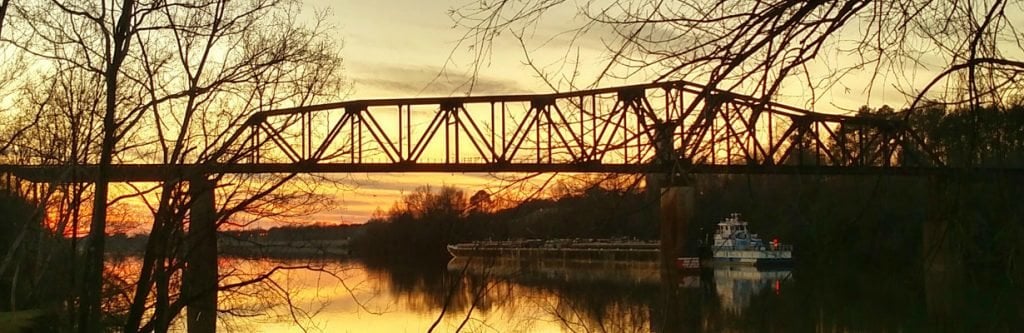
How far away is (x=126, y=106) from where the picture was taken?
1246 centimetres

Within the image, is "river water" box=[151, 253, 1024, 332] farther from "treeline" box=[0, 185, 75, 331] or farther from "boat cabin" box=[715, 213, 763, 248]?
"treeline" box=[0, 185, 75, 331]

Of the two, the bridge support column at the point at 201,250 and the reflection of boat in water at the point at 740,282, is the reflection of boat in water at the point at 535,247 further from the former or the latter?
the reflection of boat in water at the point at 740,282

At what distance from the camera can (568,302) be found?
12062 millimetres

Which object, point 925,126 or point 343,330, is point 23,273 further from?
point 343,330

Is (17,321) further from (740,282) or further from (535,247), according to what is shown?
(740,282)

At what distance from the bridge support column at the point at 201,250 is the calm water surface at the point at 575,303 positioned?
1.17 ft

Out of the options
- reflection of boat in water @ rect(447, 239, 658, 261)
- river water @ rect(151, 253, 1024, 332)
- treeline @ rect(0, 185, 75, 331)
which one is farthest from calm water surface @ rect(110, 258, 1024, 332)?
treeline @ rect(0, 185, 75, 331)

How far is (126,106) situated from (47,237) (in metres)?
2.48

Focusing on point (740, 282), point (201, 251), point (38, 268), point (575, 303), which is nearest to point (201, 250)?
point (201, 251)

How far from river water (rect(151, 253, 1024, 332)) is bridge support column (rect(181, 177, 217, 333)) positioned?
0.38 metres

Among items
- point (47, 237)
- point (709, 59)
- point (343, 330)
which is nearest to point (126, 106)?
point (47, 237)

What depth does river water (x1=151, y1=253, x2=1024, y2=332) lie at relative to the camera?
9.03m

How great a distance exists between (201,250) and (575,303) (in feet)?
16.4

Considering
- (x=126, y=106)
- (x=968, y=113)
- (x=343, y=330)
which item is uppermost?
(x=126, y=106)
